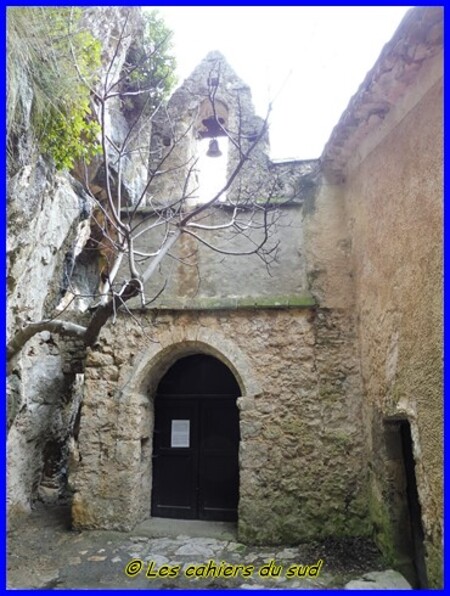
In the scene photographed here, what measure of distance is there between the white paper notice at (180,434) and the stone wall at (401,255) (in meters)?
2.20

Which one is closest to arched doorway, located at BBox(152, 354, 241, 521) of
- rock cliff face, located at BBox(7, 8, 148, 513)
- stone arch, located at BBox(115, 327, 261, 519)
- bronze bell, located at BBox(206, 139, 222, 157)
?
stone arch, located at BBox(115, 327, 261, 519)

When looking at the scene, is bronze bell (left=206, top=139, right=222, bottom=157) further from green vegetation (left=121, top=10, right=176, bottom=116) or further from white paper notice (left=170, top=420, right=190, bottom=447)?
white paper notice (left=170, top=420, right=190, bottom=447)

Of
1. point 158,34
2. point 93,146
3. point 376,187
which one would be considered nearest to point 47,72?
point 93,146

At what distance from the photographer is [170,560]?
147 inches

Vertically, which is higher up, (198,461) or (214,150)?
(214,150)

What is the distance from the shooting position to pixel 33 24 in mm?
3377

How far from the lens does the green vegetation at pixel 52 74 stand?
322 cm

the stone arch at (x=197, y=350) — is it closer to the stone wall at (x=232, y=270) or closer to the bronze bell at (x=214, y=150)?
the stone wall at (x=232, y=270)

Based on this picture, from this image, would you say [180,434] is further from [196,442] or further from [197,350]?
[197,350]

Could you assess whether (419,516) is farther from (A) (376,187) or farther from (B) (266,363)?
(A) (376,187)

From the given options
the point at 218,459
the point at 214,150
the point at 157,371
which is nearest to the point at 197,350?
the point at 157,371

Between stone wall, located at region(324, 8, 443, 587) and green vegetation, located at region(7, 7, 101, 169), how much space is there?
2475 mm

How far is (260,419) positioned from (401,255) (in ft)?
7.36

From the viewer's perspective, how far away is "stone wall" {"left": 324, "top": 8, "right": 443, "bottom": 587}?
268 centimetres
